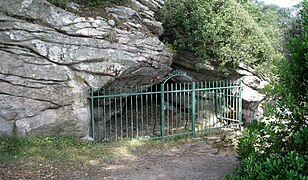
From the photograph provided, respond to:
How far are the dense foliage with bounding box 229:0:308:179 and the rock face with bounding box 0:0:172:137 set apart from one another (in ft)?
14.5

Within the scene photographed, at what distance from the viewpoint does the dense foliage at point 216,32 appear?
966cm

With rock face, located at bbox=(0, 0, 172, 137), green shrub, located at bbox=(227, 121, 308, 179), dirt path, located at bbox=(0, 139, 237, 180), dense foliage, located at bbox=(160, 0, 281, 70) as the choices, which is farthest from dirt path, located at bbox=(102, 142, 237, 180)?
dense foliage, located at bbox=(160, 0, 281, 70)

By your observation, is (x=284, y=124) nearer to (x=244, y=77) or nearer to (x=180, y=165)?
(x=180, y=165)

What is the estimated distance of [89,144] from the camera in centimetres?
705

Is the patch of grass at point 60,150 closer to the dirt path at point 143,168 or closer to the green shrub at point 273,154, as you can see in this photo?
the dirt path at point 143,168

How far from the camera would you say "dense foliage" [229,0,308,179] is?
3.59 meters

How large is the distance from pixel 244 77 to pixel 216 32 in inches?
78.2

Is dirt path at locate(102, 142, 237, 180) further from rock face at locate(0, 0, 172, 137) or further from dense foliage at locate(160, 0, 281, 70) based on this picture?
dense foliage at locate(160, 0, 281, 70)

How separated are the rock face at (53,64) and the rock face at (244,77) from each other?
9.96ft

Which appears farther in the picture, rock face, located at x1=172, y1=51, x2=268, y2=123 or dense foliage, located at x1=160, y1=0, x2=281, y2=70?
rock face, located at x1=172, y1=51, x2=268, y2=123

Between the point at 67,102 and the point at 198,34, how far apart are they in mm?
5105

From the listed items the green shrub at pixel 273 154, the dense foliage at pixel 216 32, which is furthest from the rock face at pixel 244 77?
the green shrub at pixel 273 154

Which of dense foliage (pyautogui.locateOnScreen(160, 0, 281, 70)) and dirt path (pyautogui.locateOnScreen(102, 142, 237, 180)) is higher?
dense foliage (pyautogui.locateOnScreen(160, 0, 281, 70))

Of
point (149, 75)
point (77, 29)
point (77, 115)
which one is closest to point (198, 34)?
point (149, 75)
